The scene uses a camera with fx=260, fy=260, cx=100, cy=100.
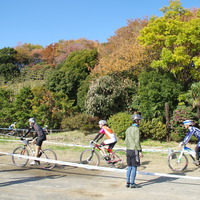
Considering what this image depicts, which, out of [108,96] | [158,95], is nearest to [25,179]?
[158,95]

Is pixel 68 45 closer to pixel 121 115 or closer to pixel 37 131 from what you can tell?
pixel 121 115

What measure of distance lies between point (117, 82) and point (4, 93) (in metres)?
11.0

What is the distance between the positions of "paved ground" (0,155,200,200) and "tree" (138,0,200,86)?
11.1 meters

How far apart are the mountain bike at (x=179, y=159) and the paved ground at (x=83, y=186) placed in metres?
1.29

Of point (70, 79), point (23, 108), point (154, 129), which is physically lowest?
point (154, 129)

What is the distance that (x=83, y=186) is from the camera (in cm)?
725

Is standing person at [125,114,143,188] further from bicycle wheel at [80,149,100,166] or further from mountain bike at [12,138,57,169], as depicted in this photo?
mountain bike at [12,138,57,169]

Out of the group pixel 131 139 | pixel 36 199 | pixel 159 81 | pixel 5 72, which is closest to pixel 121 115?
pixel 159 81

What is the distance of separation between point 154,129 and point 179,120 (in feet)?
5.55

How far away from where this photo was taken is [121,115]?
18297 millimetres

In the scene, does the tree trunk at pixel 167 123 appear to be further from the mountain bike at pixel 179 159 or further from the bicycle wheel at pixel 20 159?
the bicycle wheel at pixel 20 159

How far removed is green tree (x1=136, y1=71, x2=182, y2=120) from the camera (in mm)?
17859

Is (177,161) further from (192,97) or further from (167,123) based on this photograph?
(192,97)

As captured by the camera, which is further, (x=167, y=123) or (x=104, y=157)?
(x=167, y=123)
